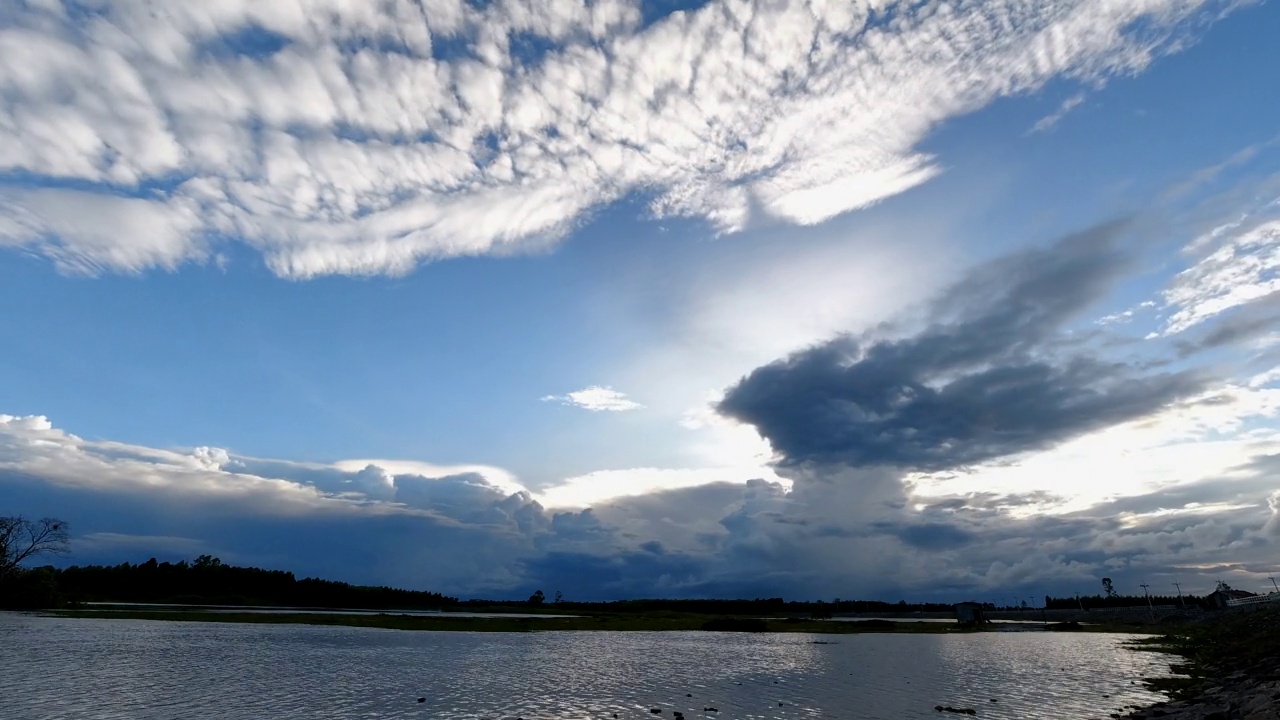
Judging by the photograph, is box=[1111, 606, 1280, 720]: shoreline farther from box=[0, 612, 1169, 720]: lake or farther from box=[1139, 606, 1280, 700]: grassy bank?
box=[0, 612, 1169, 720]: lake

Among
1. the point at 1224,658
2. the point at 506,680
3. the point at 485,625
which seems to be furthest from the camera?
the point at 485,625

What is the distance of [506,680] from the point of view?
5753 cm

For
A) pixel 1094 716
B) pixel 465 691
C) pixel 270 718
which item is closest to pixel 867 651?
pixel 1094 716

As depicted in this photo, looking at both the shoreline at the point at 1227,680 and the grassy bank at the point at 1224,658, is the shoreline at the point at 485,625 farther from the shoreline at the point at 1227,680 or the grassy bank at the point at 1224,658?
the shoreline at the point at 1227,680

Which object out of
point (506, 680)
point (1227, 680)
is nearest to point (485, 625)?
Result: point (506, 680)

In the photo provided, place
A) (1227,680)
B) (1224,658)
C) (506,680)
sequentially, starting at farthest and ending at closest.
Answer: (1224,658) < (506,680) < (1227,680)

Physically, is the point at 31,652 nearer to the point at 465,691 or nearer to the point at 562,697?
the point at 465,691

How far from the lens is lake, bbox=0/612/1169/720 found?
4234 cm

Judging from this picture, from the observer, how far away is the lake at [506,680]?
42.3m

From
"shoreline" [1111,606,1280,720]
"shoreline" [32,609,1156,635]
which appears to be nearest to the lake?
"shoreline" [1111,606,1280,720]

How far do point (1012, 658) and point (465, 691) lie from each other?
242 feet

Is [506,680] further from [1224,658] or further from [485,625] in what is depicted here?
[485,625]

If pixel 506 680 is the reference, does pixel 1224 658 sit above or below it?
above

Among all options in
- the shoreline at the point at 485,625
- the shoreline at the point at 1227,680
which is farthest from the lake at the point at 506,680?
the shoreline at the point at 485,625
